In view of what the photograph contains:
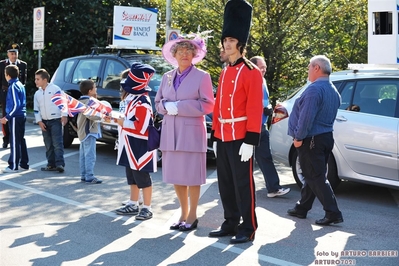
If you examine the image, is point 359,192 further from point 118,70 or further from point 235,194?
point 118,70

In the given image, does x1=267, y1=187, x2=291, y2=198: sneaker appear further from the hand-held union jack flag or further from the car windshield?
the car windshield

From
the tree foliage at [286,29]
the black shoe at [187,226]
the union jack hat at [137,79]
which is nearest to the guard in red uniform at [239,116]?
the black shoe at [187,226]

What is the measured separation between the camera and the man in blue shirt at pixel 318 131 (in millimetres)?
7531

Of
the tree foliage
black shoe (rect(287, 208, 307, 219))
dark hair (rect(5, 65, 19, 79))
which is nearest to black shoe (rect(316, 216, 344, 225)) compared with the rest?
black shoe (rect(287, 208, 307, 219))

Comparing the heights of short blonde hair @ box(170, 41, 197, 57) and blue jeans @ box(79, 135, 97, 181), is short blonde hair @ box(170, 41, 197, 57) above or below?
above

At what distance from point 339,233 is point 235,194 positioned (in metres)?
1.20

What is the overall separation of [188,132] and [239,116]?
0.66 metres

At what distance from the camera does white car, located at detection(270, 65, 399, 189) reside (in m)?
8.66

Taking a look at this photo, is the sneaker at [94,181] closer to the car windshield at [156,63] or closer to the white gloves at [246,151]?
the car windshield at [156,63]

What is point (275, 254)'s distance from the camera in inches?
254

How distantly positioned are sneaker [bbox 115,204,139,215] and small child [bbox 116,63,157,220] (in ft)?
0.49

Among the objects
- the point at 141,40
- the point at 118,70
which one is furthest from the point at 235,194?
the point at 141,40

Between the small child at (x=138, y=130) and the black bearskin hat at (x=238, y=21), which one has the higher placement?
the black bearskin hat at (x=238, y=21)

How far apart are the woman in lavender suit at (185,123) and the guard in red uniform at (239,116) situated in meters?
0.26
